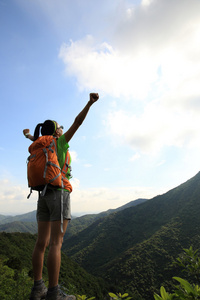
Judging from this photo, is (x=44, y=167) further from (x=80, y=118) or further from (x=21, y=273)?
(x=21, y=273)

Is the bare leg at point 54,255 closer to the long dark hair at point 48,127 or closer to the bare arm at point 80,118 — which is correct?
the bare arm at point 80,118

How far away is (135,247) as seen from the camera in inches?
3573

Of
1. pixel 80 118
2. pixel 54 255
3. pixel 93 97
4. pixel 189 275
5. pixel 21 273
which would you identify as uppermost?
pixel 93 97

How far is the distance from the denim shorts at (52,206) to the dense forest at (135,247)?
20.0 m

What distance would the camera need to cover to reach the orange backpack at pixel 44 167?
254 cm

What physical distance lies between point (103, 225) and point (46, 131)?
15314 centimetres

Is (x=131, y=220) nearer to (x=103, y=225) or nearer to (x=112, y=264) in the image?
(x=103, y=225)

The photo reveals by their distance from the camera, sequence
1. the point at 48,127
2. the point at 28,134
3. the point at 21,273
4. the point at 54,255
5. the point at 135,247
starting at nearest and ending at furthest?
the point at 54,255
the point at 48,127
the point at 28,134
the point at 21,273
the point at 135,247

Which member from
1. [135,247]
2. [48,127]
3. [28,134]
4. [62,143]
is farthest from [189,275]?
[135,247]

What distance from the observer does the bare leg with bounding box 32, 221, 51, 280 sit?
2.58m

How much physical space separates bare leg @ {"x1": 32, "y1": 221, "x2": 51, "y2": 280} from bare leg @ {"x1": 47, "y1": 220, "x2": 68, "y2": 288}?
0.28 metres

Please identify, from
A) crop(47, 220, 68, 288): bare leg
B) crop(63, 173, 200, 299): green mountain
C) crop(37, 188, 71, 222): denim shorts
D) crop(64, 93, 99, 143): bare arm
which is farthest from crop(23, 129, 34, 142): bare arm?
crop(63, 173, 200, 299): green mountain

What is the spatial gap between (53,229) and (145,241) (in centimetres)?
10381

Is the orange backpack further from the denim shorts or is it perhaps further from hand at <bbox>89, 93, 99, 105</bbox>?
hand at <bbox>89, 93, 99, 105</bbox>
